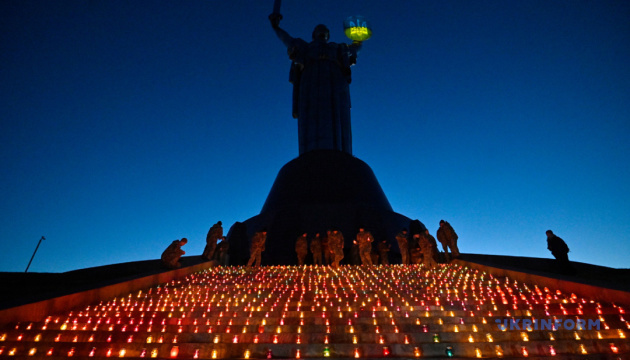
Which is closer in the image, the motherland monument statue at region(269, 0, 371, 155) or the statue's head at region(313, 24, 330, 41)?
the motherland monument statue at region(269, 0, 371, 155)

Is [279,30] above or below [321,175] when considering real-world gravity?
above

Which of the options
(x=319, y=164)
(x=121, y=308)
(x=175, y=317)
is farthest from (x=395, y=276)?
(x=319, y=164)

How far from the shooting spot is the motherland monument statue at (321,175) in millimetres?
19469

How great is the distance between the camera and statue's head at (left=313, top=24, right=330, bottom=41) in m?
34.1

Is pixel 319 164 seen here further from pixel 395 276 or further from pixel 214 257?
pixel 395 276

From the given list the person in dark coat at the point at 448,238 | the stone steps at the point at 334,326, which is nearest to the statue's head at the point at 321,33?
the person in dark coat at the point at 448,238

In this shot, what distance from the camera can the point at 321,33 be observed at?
3409cm

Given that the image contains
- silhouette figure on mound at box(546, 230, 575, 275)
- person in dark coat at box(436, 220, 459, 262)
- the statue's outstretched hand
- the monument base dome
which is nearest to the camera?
silhouette figure on mound at box(546, 230, 575, 275)

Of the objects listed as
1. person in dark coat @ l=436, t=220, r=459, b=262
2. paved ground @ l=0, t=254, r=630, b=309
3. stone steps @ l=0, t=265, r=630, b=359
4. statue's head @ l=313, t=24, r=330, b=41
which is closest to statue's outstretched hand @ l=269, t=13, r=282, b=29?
statue's head @ l=313, t=24, r=330, b=41

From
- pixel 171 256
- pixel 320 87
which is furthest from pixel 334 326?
pixel 320 87

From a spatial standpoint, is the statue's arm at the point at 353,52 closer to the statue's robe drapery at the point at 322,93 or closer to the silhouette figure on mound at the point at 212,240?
the statue's robe drapery at the point at 322,93

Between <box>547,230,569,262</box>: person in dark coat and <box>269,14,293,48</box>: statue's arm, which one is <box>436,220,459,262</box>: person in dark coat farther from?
<box>269,14,293,48</box>: statue's arm

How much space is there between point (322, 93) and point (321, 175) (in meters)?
10.5

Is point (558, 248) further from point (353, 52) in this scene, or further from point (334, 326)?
point (353, 52)
